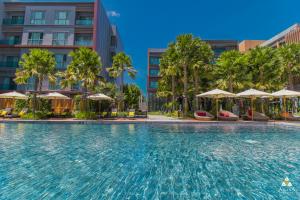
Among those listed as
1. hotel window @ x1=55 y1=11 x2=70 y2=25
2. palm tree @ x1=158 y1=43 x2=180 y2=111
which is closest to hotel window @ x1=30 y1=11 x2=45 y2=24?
hotel window @ x1=55 y1=11 x2=70 y2=25

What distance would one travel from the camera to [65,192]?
3.27 metres

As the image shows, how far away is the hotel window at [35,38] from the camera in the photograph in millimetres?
25716

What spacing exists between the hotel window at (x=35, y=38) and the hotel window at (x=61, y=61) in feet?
11.7

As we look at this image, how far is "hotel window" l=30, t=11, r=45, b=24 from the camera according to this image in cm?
2605

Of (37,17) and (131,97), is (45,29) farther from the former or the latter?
(131,97)

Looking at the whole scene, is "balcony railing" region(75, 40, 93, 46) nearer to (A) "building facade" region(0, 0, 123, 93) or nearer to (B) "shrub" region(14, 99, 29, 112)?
(A) "building facade" region(0, 0, 123, 93)

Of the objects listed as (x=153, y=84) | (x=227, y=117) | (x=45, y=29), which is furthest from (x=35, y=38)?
(x=227, y=117)

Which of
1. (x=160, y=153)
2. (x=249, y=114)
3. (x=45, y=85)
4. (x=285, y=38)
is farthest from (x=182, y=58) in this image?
(x=285, y=38)

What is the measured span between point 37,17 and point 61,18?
3720 millimetres

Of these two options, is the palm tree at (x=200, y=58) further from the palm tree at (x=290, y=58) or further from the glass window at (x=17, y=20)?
the glass window at (x=17, y=20)

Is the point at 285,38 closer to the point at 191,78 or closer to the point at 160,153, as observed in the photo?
the point at 191,78

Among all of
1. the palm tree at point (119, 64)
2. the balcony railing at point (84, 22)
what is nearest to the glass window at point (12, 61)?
the balcony railing at point (84, 22)

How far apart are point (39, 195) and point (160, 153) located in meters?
3.76

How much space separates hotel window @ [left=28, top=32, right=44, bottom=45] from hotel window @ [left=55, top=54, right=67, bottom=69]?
356 cm
